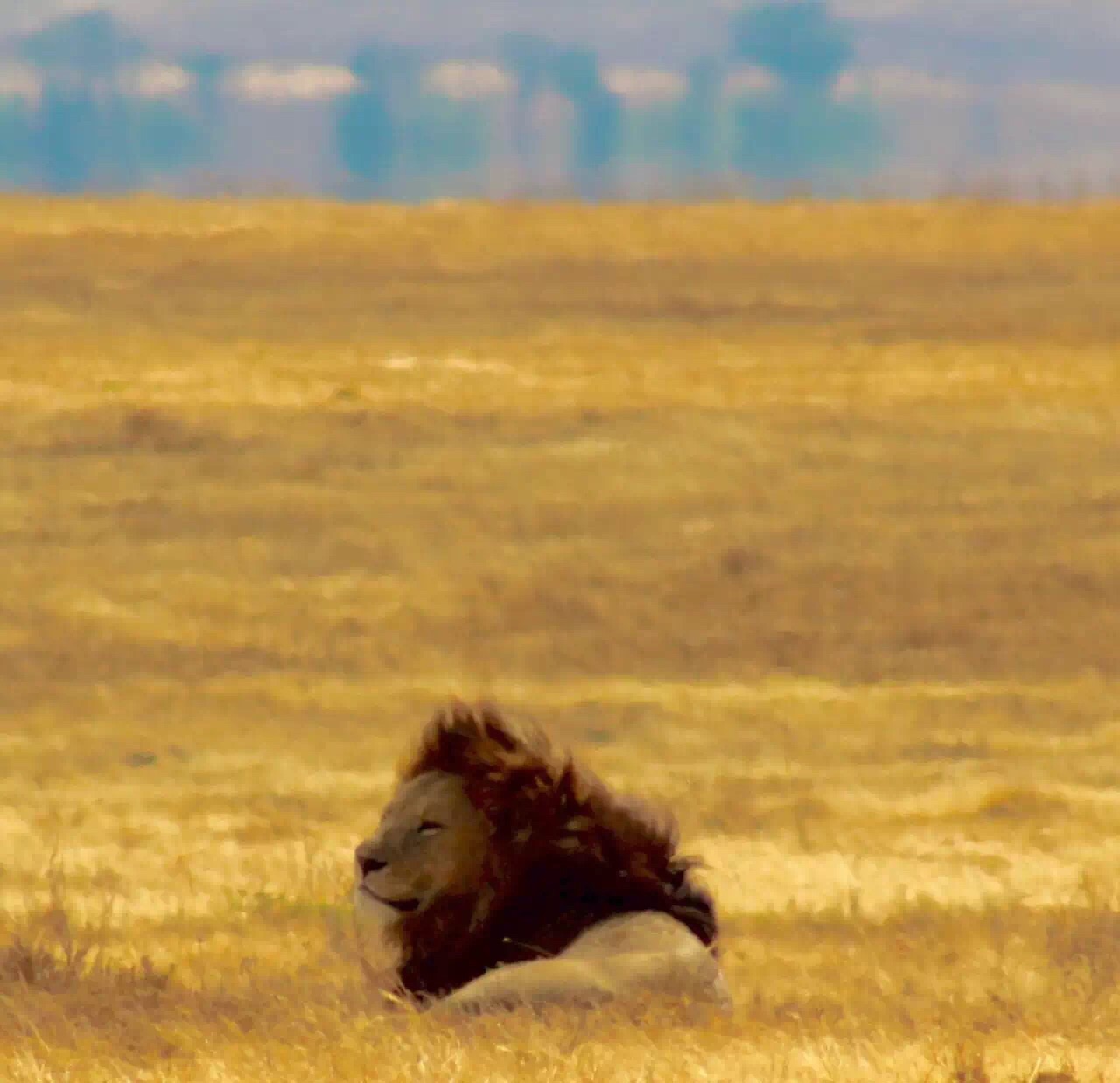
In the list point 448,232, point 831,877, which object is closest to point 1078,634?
point 831,877

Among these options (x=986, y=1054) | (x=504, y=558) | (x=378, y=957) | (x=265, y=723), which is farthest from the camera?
(x=504, y=558)

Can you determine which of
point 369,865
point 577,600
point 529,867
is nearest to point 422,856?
point 369,865

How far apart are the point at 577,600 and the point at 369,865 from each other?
1288cm

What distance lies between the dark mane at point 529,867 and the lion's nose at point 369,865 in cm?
12

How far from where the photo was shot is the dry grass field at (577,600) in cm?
611

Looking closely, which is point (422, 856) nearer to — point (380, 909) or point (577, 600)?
point (380, 909)

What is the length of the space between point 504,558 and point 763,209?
50.1 feet

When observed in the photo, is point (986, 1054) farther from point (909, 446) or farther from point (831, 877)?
point (909, 446)

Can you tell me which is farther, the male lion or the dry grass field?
the dry grass field

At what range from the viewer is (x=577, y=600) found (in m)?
18.6

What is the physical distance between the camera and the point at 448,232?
32.8 metres

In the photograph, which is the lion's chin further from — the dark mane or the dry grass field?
the dry grass field

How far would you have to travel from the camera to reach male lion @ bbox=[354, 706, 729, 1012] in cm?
566

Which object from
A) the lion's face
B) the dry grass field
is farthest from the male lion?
the dry grass field
